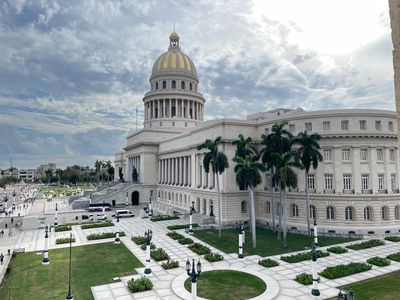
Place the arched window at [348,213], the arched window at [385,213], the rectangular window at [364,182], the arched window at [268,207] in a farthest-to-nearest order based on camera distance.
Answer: the arched window at [268,207] → the rectangular window at [364,182] → the arched window at [385,213] → the arched window at [348,213]

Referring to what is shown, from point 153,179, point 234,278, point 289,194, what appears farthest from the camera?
point 153,179

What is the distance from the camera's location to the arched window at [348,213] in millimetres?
42469

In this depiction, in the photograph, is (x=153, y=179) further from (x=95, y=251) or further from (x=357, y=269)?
(x=357, y=269)

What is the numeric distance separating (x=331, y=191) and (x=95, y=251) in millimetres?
33616

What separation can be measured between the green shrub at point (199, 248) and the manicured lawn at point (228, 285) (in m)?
5.98

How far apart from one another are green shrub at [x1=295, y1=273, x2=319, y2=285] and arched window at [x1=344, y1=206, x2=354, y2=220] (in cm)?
2055

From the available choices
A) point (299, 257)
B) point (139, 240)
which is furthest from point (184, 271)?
point (139, 240)

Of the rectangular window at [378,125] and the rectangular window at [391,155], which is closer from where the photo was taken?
the rectangular window at [378,125]

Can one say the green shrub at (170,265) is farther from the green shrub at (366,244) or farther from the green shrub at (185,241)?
the green shrub at (366,244)

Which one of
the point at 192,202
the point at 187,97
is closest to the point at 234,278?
the point at 192,202

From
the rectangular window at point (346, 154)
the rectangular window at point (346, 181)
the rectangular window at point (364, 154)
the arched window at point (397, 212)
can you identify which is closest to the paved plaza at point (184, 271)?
the arched window at point (397, 212)

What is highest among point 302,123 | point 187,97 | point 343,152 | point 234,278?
point 187,97

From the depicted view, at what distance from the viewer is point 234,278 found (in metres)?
25.9

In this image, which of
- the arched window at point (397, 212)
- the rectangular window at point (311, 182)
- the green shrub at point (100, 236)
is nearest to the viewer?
the green shrub at point (100, 236)
